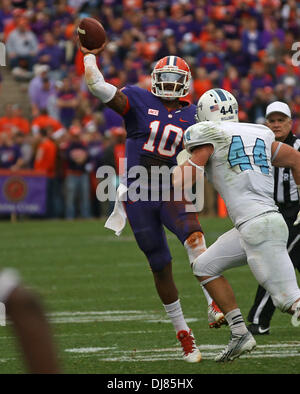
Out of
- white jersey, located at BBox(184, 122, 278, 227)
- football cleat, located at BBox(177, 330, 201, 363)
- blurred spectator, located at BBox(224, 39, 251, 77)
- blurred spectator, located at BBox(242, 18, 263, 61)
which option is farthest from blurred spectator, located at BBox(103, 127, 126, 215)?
white jersey, located at BBox(184, 122, 278, 227)

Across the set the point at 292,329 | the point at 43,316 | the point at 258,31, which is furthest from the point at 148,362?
the point at 258,31

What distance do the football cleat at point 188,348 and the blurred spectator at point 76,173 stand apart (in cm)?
1126

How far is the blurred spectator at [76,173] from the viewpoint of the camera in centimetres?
1686

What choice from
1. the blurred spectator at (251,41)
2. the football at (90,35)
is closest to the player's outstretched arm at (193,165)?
the football at (90,35)

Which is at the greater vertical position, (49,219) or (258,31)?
(258,31)

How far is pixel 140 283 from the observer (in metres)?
9.45

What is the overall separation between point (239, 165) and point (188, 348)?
49.0 inches

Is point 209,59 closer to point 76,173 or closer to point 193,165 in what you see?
point 76,173

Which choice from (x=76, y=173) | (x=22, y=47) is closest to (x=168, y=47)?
(x=22, y=47)

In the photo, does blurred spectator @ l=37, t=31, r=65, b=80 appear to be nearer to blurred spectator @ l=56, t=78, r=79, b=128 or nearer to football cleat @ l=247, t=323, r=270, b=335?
blurred spectator @ l=56, t=78, r=79, b=128

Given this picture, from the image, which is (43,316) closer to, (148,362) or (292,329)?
(148,362)

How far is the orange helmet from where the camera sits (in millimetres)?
6066

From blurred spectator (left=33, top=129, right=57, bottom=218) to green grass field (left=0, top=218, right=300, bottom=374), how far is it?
320cm

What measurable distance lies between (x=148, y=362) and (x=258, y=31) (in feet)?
47.4
